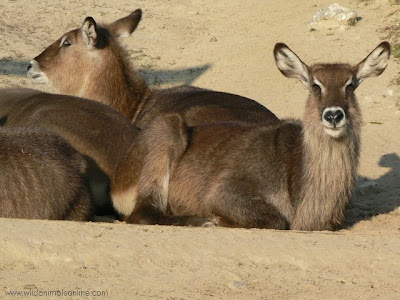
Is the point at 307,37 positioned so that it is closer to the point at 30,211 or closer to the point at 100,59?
the point at 100,59

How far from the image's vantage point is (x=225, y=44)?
1719 cm

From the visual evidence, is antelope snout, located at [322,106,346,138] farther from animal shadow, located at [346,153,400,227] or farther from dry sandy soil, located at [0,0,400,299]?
animal shadow, located at [346,153,400,227]

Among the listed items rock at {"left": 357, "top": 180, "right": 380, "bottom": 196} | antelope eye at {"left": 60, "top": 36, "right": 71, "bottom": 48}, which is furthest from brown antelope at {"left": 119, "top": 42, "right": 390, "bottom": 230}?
antelope eye at {"left": 60, "top": 36, "right": 71, "bottom": 48}

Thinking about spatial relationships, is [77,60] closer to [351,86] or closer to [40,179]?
[40,179]

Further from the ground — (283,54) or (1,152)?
(283,54)

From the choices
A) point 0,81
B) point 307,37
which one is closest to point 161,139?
point 0,81

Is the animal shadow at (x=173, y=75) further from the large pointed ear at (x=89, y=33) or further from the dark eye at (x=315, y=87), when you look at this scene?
the dark eye at (x=315, y=87)

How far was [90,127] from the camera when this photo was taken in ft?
32.2

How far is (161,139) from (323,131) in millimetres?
1693

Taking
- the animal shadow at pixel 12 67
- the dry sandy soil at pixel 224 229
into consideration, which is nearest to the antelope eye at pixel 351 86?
the dry sandy soil at pixel 224 229

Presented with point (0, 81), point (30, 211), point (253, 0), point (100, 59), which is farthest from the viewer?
point (253, 0)

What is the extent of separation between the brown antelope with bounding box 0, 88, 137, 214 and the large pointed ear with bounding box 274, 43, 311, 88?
1.79 m

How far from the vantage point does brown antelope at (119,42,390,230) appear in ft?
27.8

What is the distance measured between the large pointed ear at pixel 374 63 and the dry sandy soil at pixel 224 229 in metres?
1.48
